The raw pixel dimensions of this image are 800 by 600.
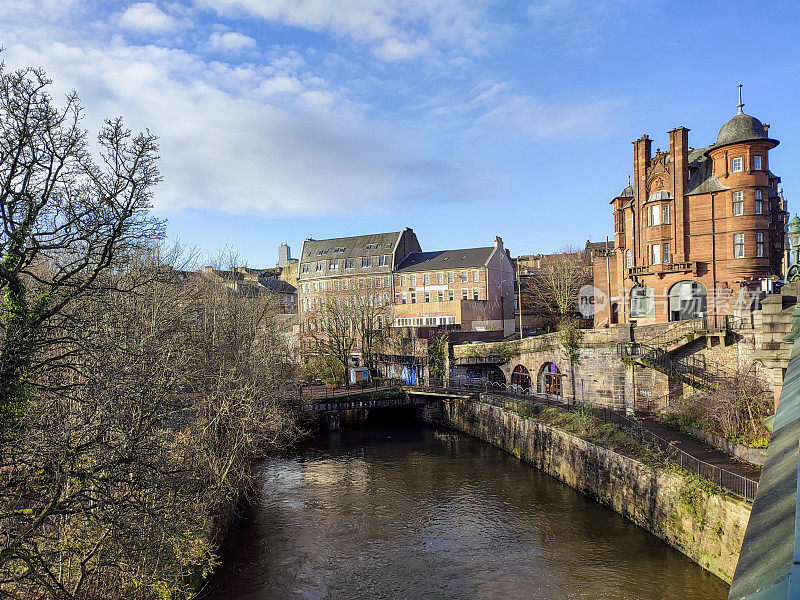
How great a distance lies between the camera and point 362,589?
15.8 m

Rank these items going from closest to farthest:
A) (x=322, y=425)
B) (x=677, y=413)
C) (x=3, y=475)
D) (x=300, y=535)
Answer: (x=3, y=475), (x=300, y=535), (x=677, y=413), (x=322, y=425)

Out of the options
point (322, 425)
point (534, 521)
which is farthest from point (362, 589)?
point (322, 425)

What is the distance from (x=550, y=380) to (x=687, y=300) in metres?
9.33

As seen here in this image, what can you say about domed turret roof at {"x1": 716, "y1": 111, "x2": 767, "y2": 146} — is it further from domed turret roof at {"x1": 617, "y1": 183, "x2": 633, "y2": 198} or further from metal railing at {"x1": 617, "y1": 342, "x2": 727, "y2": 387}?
metal railing at {"x1": 617, "y1": 342, "x2": 727, "y2": 387}

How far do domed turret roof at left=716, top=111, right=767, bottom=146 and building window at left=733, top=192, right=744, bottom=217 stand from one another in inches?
114

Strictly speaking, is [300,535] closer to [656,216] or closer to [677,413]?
[677,413]

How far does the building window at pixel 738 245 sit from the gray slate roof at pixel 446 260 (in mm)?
24091

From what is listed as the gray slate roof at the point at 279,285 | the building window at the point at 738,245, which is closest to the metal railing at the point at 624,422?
the building window at the point at 738,245

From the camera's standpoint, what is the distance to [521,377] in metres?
36.6

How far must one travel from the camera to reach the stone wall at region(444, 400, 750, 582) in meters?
15.3

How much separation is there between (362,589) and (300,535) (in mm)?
4603

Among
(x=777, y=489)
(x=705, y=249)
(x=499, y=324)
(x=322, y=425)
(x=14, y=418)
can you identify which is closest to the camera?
(x=777, y=489)

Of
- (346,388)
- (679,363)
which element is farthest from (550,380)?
(346,388)

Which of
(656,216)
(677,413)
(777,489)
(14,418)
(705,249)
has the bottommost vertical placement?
(677,413)
